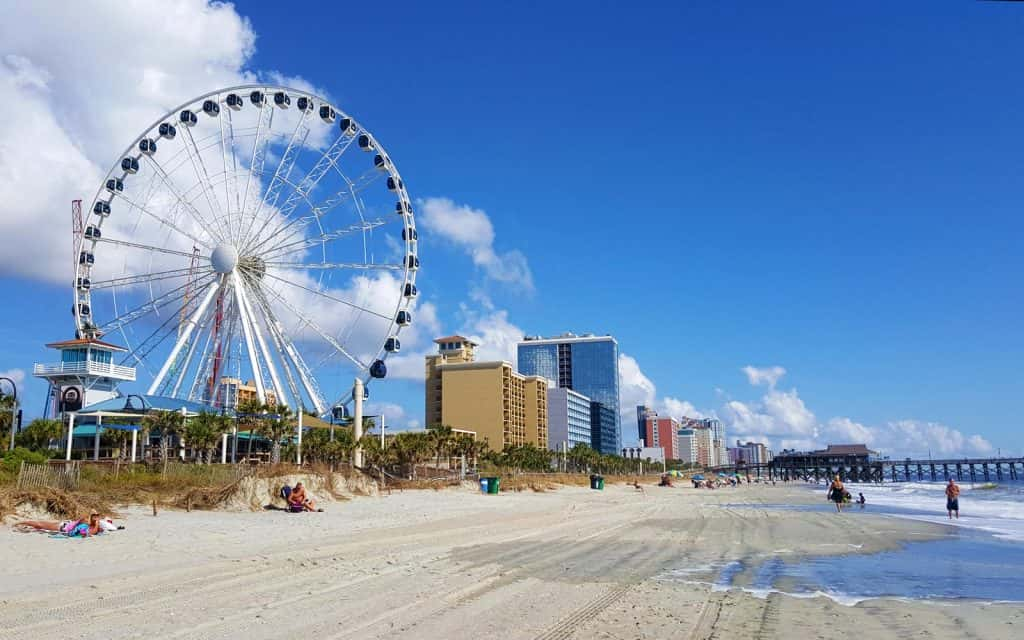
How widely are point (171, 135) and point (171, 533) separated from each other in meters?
32.5

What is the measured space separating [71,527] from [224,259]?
28674mm

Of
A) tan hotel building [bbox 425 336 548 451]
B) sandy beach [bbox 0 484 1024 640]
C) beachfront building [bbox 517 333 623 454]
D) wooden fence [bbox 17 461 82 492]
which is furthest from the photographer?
beachfront building [bbox 517 333 623 454]

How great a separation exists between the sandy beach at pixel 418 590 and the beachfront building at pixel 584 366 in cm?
17401

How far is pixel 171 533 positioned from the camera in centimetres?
1681

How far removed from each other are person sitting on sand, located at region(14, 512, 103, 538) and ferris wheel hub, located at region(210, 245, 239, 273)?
26.9 m

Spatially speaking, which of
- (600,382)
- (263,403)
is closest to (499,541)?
(263,403)

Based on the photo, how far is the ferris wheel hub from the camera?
42.0 meters

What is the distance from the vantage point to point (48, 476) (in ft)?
66.8

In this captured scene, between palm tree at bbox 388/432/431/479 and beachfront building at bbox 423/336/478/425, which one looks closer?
palm tree at bbox 388/432/431/479

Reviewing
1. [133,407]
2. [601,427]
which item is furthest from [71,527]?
[601,427]

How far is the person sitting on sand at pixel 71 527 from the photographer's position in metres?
15.4

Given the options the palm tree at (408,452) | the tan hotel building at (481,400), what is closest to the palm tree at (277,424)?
the palm tree at (408,452)

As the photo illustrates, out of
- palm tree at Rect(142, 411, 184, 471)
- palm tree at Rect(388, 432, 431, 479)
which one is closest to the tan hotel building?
palm tree at Rect(388, 432, 431, 479)

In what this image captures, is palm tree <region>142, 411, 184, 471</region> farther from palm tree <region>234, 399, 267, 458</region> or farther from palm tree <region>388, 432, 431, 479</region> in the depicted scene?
palm tree <region>388, 432, 431, 479</region>
